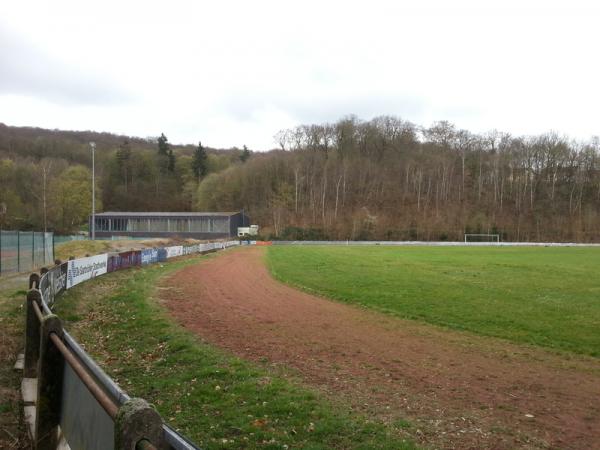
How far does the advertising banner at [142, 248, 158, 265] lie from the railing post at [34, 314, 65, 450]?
31223 mm

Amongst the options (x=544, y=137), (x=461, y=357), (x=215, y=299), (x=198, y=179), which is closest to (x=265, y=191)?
(x=198, y=179)

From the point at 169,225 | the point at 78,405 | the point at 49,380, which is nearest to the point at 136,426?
the point at 78,405

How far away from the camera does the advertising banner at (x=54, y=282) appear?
523 inches

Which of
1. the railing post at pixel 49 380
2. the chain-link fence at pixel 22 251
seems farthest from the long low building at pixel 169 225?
the railing post at pixel 49 380

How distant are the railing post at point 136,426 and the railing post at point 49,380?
2855 millimetres

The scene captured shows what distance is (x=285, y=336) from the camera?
40.1ft

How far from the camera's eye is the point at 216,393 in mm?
7859

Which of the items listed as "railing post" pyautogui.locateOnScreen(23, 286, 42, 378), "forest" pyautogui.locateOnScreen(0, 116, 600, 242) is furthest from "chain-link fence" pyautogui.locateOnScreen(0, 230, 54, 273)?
"forest" pyautogui.locateOnScreen(0, 116, 600, 242)

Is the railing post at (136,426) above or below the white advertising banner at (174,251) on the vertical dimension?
above

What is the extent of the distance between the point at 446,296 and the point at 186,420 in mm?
14704

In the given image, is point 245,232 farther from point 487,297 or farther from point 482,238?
point 487,297

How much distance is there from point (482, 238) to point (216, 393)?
10932 cm

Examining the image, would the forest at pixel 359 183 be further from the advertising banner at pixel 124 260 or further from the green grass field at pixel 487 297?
the green grass field at pixel 487 297

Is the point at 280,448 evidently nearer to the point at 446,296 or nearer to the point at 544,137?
the point at 446,296
